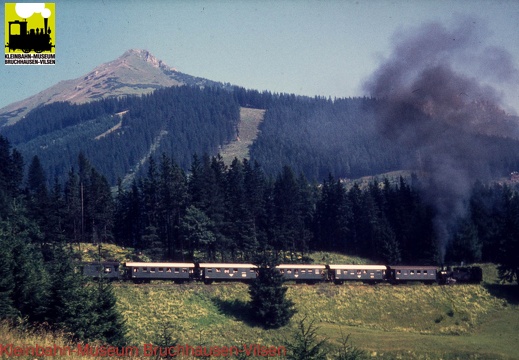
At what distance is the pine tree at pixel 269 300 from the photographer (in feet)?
155

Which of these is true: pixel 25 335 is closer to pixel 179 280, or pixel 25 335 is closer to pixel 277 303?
pixel 277 303

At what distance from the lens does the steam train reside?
55.7 m

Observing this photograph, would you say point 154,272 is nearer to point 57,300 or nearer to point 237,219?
point 237,219

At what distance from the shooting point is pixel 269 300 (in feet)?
157

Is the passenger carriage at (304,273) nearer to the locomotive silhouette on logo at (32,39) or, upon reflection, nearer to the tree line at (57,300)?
the tree line at (57,300)

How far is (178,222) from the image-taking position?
75.0 m

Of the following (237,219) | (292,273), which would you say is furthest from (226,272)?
(237,219)

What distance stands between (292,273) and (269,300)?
39.6 ft

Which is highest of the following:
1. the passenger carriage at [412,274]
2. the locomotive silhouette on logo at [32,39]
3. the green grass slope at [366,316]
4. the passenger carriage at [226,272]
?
the locomotive silhouette on logo at [32,39]

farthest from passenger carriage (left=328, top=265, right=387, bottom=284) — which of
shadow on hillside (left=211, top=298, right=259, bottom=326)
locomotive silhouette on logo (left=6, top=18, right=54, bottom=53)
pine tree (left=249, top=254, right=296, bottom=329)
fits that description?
locomotive silhouette on logo (left=6, top=18, right=54, bottom=53)

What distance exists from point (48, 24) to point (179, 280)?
3523 centimetres

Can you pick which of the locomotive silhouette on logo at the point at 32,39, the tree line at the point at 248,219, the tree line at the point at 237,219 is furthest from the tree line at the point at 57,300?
the tree line at the point at 248,219

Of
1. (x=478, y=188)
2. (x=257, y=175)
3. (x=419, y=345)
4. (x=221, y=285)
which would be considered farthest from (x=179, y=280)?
(x=478, y=188)

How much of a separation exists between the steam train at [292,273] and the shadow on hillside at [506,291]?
1.99 meters
